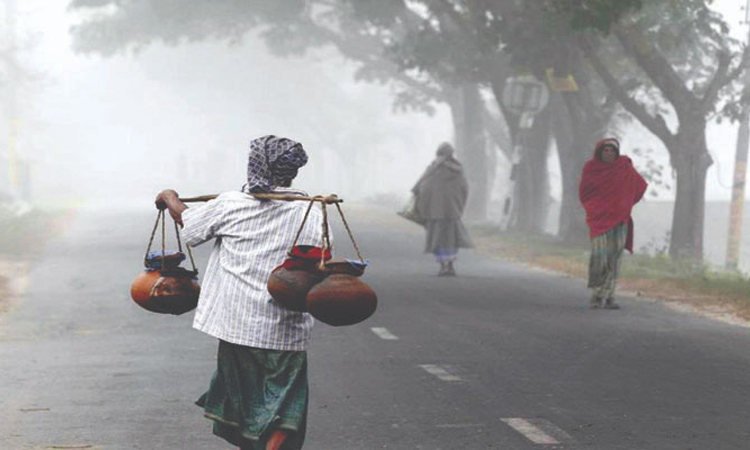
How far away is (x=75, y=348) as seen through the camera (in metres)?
11.5

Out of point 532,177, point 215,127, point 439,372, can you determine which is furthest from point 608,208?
point 215,127

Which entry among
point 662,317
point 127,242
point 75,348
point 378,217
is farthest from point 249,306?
point 378,217

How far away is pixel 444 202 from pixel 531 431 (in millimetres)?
12198

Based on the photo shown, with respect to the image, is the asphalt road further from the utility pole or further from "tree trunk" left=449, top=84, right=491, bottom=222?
"tree trunk" left=449, top=84, right=491, bottom=222

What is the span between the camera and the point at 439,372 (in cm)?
1003

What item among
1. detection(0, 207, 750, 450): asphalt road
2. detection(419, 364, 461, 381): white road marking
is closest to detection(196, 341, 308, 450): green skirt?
detection(0, 207, 750, 450): asphalt road

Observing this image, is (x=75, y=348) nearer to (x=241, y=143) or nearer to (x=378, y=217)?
(x=378, y=217)

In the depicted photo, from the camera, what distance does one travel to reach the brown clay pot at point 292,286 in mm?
5703

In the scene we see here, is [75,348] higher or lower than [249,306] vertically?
lower

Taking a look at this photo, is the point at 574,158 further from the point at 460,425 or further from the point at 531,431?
the point at 531,431

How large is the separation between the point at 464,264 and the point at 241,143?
87.9 m

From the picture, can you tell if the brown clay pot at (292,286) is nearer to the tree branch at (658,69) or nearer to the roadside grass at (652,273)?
the roadside grass at (652,273)

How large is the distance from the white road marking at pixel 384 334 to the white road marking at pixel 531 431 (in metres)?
4.00

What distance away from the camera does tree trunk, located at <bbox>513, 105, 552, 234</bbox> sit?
102 feet
